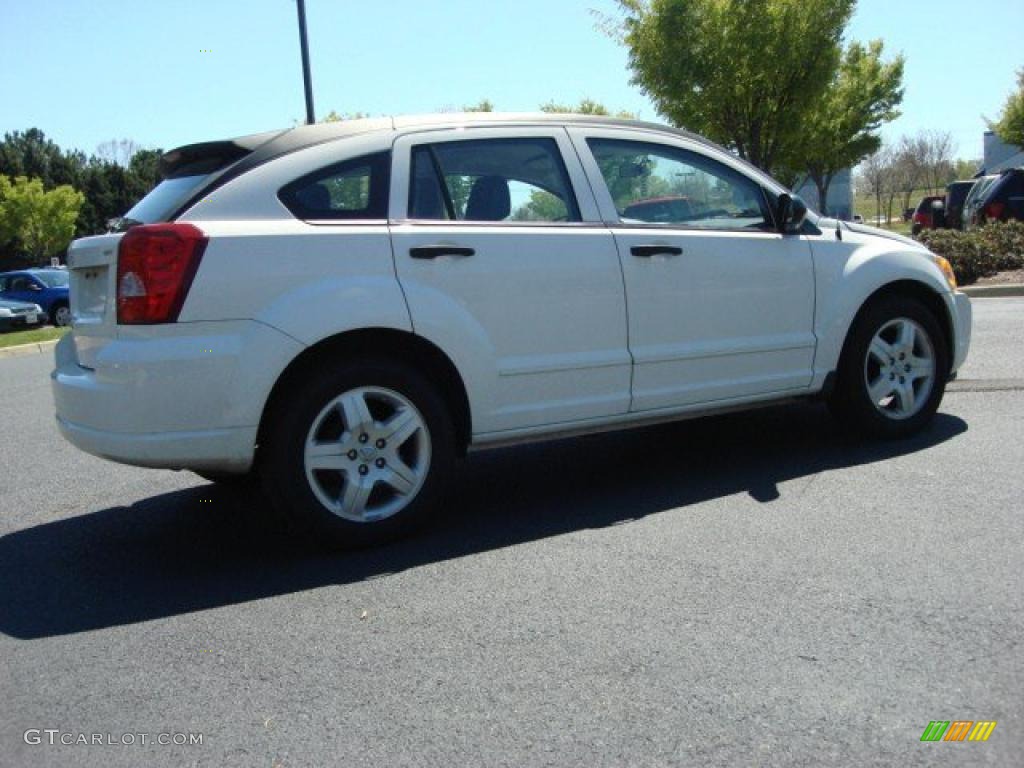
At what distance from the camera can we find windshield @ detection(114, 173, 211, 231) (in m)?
4.13

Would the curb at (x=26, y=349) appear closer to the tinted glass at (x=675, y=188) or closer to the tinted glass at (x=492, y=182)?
the tinted glass at (x=492, y=182)

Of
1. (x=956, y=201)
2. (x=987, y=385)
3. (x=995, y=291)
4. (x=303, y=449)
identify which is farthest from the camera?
(x=956, y=201)

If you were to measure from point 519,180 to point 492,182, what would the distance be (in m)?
0.15

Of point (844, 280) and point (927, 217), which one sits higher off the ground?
point (927, 217)

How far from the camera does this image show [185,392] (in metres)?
3.91

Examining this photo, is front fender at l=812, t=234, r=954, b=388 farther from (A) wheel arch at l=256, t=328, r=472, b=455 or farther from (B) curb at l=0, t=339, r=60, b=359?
(B) curb at l=0, t=339, r=60, b=359

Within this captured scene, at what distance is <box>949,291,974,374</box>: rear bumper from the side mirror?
117cm

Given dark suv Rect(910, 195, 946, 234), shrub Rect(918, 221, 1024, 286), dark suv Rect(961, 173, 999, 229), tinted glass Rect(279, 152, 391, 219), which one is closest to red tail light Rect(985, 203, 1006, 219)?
dark suv Rect(961, 173, 999, 229)

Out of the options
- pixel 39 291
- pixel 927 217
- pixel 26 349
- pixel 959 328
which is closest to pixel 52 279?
pixel 39 291

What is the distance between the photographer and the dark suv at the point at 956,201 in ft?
75.2

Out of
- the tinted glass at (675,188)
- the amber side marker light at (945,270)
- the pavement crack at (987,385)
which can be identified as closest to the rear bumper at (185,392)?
the tinted glass at (675,188)

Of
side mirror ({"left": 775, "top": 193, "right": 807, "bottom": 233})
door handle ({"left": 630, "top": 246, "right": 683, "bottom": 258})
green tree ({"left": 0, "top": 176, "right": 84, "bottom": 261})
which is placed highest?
→ green tree ({"left": 0, "top": 176, "right": 84, "bottom": 261})

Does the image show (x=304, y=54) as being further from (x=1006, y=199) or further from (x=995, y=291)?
(x=1006, y=199)

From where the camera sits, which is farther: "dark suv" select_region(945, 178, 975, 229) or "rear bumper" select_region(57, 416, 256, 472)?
"dark suv" select_region(945, 178, 975, 229)
